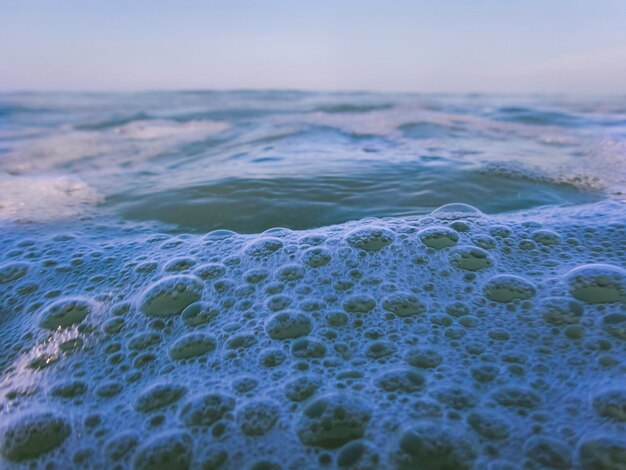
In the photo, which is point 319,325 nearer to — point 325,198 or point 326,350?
point 326,350

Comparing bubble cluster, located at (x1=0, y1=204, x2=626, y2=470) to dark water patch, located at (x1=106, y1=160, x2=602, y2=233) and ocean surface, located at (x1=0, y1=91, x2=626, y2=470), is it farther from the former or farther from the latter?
dark water patch, located at (x1=106, y1=160, x2=602, y2=233)

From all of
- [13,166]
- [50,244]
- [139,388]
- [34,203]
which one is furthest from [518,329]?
[13,166]

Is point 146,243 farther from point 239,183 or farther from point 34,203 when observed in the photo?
point 34,203

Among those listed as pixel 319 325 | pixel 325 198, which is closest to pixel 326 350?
pixel 319 325

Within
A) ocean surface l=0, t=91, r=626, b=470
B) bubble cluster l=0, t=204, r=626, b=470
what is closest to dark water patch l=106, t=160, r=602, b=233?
ocean surface l=0, t=91, r=626, b=470

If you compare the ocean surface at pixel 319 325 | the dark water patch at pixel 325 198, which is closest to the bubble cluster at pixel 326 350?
the ocean surface at pixel 319 325

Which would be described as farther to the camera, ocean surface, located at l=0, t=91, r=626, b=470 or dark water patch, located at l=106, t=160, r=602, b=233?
dark water patch, located at l=106, t=160, r=602, b=233

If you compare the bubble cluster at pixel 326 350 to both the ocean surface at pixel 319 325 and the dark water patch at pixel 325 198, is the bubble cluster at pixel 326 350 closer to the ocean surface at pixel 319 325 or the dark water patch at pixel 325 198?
the ocean surface at pixel 319 325
